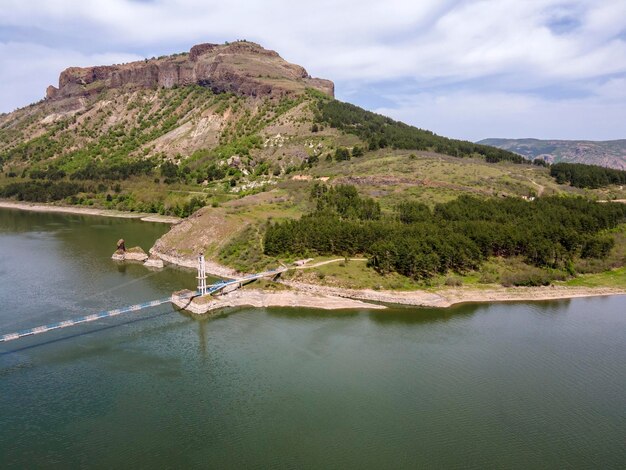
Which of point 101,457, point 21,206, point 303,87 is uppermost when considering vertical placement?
point 303,87

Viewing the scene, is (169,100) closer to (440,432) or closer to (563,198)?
(563,198)

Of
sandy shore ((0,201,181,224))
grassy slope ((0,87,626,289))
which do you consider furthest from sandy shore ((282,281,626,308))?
sandy shore ((0,201,181,224))

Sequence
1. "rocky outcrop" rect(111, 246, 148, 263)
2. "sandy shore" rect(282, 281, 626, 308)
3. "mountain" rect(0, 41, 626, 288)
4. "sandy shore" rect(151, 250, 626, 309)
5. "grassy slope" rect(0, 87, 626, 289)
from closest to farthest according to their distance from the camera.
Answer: "sandy shore" rect(151, 250, 626, 309)
"sandy shore" rect(282, 281, 626, 308)
"mountain" rect(0, 41, 626, 288)
"rocky outcrop" rect(111, 246, 148, 263)
"grassy slope" rect(0, 87, 626, 289)

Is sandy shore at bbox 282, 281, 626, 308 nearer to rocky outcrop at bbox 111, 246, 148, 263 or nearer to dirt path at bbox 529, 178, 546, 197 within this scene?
rocky outcrop at bbox 111, 246, 148, 263

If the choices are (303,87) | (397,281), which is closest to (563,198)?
(397,281)

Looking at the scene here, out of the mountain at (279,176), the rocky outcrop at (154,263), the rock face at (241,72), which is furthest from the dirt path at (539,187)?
the rock face at (241,72)

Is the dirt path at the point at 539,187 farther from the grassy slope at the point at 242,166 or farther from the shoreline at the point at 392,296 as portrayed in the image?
the shoreline at the point at 392,296

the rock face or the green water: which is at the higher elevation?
the rock face
